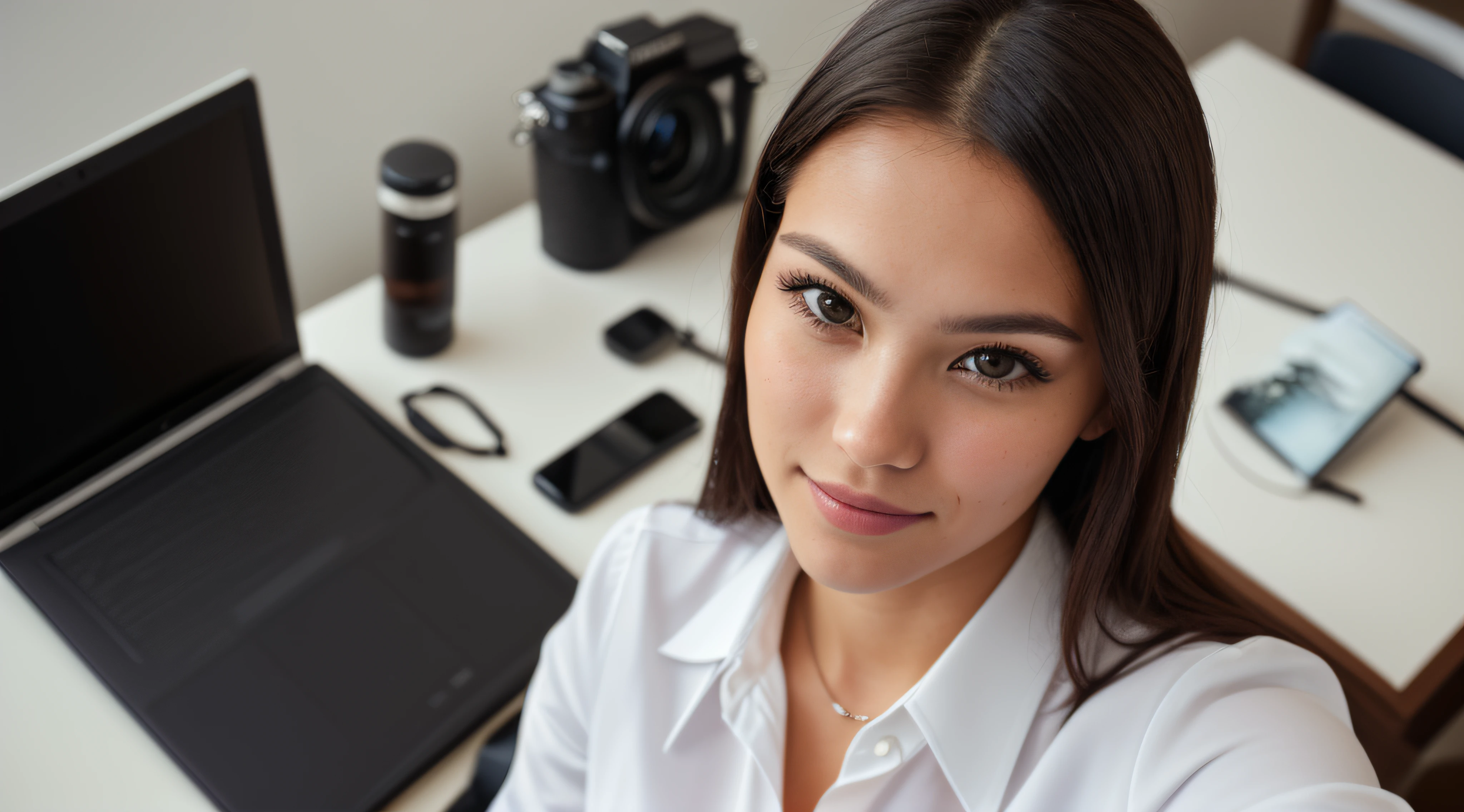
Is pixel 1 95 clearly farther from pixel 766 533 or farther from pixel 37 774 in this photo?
pixel 766 533

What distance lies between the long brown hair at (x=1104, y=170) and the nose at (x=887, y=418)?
0.38 feet

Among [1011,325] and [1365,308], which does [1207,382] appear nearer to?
[1365,308]

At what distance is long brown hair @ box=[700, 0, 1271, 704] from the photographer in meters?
0.62

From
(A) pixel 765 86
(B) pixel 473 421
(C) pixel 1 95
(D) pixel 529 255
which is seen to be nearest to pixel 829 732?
(B) pixel 473 421

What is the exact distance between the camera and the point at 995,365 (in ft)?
2.23

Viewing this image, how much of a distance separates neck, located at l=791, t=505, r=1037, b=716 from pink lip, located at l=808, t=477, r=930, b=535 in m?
0.12

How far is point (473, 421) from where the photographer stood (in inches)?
52.1

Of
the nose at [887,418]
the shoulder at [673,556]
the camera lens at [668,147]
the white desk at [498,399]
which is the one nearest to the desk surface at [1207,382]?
the white desk at [498,399]

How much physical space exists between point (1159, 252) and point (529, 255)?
1041 mm

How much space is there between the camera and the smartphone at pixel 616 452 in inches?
49.3

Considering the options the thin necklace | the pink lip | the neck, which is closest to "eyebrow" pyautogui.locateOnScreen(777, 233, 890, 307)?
the pink lip

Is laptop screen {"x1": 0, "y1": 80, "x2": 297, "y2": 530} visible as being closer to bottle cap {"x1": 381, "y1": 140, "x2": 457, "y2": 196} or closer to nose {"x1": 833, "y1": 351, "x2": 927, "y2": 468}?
bottle cap {"x1": 381, "y1": 140, "x2": 457, "y2": 196}

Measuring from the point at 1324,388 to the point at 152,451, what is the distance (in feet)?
4.46

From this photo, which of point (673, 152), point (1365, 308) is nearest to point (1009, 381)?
point (673, 152)
